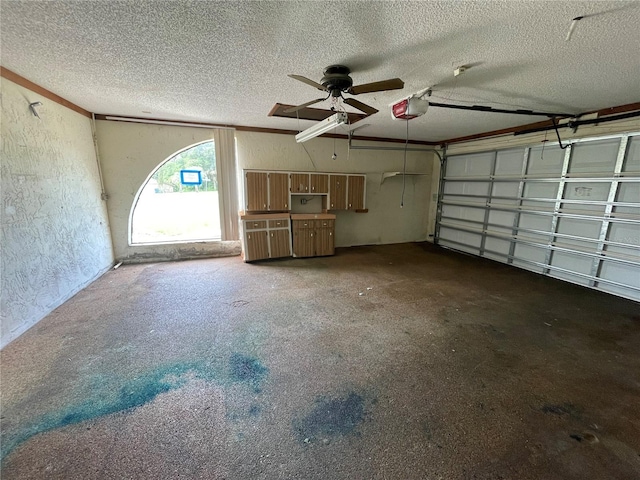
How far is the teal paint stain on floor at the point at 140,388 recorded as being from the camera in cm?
163

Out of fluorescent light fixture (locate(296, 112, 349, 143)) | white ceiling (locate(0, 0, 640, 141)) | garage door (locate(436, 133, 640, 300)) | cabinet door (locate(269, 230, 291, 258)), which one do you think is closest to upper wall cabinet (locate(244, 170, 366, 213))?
cabinet door (locate(269, 230, 291, 258))

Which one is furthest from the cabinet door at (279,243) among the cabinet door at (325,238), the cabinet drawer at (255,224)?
the cabinet door at (325,238)

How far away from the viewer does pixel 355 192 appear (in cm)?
586

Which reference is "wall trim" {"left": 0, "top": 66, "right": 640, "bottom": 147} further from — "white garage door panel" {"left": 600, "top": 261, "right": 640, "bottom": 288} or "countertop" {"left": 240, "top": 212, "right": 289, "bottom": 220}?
"white garage door panel" {"left": 600, "top": 261, "right": 640, "bottom": 288}

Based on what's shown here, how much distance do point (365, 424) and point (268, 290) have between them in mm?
2343

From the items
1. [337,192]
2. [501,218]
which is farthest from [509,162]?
[337,192]

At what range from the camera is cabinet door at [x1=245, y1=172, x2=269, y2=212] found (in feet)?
16.3

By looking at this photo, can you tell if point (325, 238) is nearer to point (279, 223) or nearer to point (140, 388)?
point (279, 223)

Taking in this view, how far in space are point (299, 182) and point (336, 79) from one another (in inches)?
120

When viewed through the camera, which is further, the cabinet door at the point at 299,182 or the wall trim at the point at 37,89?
the cabinet door at the point at 299,182

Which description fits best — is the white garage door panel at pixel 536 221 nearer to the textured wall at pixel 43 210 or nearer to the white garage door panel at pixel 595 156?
the white garage door panel at pixel 595 156

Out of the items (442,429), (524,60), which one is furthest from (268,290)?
(524,60)

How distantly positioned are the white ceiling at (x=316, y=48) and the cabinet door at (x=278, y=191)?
177 centimetres

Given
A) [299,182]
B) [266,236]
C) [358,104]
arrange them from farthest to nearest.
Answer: [299,182] → [266,236] → [358,104]
